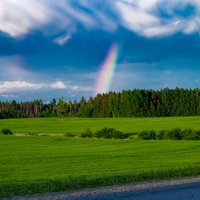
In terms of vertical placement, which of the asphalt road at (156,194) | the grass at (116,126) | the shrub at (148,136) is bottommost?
the asphalt road at (156,194)

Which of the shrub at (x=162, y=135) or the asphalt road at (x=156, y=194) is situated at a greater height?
the shrub at (x=162, y=135)

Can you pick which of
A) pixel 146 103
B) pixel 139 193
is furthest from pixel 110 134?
pixel 146 103

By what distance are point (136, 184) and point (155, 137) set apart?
4520 centimetres

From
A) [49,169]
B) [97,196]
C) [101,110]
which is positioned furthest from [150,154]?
[101,110]

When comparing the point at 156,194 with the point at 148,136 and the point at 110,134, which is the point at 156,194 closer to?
the point at 148,136

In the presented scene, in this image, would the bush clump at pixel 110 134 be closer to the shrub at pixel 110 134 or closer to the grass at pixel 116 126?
the shrub at pixel 110 134

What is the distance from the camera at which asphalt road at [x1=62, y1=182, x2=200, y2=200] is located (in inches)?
504

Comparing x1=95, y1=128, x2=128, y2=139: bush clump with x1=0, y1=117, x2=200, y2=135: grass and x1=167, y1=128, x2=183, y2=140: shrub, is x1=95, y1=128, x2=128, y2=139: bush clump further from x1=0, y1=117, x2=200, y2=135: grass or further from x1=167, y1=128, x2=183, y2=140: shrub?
x1=0, y1=117, x2=200, y2=135: grass

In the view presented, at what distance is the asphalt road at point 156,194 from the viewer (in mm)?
12805

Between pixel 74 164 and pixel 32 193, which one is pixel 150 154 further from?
pixel 32 193

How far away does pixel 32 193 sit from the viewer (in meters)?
14.1

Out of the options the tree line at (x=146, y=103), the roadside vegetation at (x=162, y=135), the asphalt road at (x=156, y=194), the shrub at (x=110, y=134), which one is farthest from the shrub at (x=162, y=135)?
the tree line at (x=146, y=103)

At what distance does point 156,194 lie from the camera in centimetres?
1335

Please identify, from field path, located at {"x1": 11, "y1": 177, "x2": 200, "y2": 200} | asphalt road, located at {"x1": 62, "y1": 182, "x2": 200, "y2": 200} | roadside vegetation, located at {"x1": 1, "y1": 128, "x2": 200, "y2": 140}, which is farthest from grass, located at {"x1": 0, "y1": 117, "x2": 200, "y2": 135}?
asphalt road, located at {"x1": 62, "y1": 182, "x2": 200, "y2": 200}
